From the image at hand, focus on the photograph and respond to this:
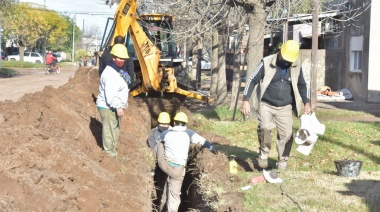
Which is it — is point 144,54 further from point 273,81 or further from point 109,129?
point 273,81

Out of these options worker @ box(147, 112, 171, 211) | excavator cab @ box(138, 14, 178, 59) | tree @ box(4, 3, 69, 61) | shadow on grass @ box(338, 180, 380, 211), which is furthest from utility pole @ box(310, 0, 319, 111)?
tree @ box(4, 3, 69, 61)

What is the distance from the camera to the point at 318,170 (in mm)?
11156

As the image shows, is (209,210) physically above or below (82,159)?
below

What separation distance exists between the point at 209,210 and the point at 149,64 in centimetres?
1035

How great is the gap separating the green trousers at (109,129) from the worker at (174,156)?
816 millimetres

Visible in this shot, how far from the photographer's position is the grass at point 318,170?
8047 millimetres

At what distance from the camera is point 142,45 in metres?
19.0

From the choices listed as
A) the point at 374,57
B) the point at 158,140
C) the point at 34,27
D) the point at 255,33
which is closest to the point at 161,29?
the point at 255,33

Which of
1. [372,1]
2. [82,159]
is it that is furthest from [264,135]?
[372,1]

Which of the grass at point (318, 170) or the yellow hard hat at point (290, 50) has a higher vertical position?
the yellow hard hat at point (290, 50)

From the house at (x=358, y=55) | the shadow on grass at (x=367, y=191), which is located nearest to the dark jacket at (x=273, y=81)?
the shadow on grass at (x=367, y=191)

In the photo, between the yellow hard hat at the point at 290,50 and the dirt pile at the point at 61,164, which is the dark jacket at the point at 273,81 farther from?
the dirt pile at the point at 61,164

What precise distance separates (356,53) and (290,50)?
68.5ft

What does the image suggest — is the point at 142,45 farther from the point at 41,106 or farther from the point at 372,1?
the point at 372,1
